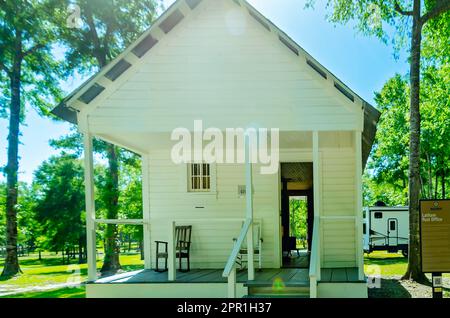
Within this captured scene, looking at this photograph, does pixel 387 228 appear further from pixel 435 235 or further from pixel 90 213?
pixel 90 213

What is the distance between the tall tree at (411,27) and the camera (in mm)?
9617

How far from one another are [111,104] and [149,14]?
9.97 metres

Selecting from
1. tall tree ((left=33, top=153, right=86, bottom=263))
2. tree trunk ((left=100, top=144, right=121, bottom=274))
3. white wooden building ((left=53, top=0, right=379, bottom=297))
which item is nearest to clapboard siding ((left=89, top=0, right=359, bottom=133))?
white wooden building ((left=53, top=0, right=379, bottom=297))

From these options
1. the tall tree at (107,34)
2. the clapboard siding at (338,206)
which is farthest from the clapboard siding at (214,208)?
the tall tree at (107,34)

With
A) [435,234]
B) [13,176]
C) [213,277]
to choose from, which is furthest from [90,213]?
[13,176]

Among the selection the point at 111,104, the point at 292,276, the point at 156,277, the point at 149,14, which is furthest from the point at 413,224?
the point at 149,14

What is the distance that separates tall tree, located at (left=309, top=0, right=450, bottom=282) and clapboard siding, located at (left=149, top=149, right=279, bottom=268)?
3920 millimetres

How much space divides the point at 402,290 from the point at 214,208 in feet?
14.3

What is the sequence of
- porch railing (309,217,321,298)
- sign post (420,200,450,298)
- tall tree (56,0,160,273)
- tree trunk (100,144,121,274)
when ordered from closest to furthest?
1. porch railing (309,217,321,298)
2. sign post (420,200,450,298)
3. tree trunk (100,144,121,274)
4. tall tree (56,0,160,273)

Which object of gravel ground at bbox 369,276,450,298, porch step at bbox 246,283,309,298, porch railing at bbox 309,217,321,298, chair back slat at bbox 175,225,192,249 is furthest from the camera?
gravel ground at bbox 369,276,450,298

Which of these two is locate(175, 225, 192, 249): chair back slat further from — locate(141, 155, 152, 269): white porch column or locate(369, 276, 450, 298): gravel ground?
locate(369, 276, 450, 298): gravel ground

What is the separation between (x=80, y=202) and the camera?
2042 centimetres

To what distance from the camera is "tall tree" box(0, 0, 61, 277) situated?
13047 mm

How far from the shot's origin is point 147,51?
20.1 ft
